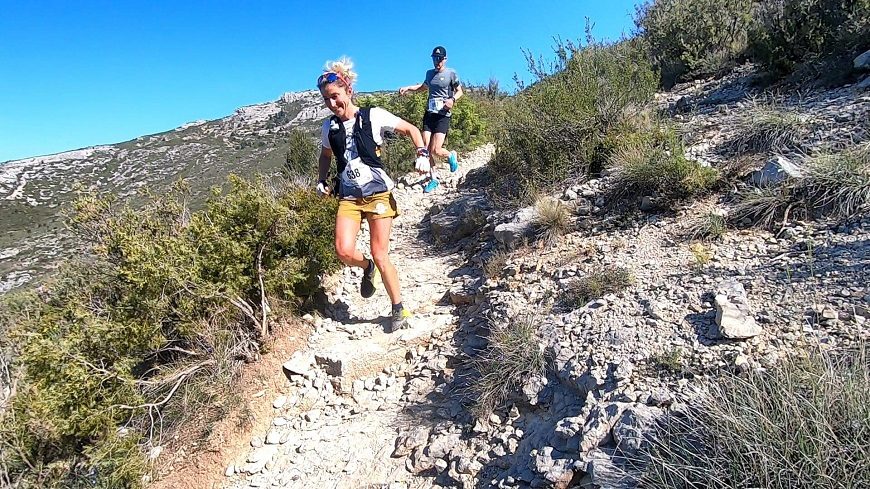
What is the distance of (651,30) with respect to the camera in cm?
823

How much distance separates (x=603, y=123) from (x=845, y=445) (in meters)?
4.37

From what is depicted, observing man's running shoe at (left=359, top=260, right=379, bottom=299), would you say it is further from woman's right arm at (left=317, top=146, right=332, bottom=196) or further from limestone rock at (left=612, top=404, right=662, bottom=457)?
limestone rock at (left=612, top=404, right=662, bottom=457)

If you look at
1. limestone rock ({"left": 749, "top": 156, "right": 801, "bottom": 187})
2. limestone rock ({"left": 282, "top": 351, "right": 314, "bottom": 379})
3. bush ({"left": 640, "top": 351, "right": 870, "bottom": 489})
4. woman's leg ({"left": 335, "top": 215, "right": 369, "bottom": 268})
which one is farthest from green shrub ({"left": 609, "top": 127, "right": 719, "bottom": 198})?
limestone rock ({"left": 282, "top": 351, "right": 314, "bottom": 379})

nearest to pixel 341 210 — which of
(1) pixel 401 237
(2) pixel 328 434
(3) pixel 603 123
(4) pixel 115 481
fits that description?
(2) pixel 328 434

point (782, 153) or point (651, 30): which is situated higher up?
point (651, 30)

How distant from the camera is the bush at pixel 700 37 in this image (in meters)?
7.11

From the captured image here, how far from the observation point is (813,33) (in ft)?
17.4

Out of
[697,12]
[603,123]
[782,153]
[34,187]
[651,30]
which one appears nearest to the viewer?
[782,153]

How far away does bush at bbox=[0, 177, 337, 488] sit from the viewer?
8.94ft

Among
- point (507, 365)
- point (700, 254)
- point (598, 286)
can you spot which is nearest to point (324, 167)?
point (507, 365)

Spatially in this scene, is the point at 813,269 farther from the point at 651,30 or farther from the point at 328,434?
the point at 651,30

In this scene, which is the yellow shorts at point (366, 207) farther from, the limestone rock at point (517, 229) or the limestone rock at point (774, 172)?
the limestone rock at point (774, 172)

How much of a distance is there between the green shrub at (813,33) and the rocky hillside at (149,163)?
28420 millimetres

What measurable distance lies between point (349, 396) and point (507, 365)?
53.6 inches
